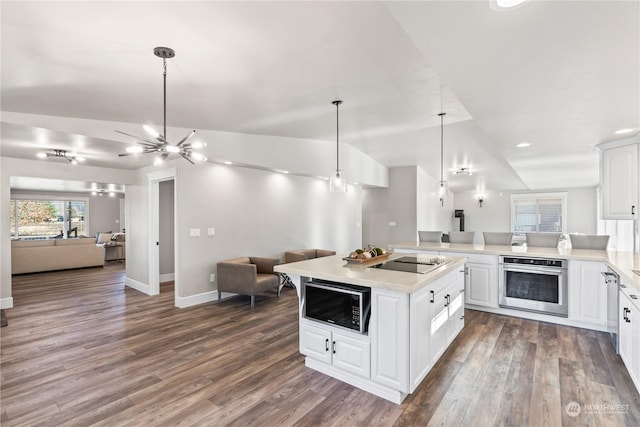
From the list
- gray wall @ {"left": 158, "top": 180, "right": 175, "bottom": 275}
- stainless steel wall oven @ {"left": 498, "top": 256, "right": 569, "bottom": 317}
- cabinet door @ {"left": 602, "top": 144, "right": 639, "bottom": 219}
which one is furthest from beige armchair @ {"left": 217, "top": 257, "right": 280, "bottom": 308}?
cabinet door @ {"left": 602, "top": 144, "right": 639, "bottom": 219}

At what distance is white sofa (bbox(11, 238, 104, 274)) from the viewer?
7.06 metres

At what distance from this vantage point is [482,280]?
4242 millimetres

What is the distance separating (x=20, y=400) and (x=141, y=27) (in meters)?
2.84

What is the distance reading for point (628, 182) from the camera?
3.56 m

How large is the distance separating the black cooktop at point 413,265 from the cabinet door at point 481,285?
1298 millimetres

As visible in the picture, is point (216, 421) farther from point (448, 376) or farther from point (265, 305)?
point (265, 305)

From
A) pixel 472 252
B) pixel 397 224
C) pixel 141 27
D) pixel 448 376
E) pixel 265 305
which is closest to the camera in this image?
pixel 141 27

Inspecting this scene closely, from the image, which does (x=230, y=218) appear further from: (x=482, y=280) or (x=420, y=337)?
(x=482, y=280)

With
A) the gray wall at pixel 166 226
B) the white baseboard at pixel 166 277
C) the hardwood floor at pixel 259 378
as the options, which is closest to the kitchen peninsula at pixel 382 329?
the hardwood floor at pixel 259 378

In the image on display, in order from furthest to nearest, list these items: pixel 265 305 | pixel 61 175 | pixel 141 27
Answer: pixel 61 175
pixel 265 305
pixel 141 27

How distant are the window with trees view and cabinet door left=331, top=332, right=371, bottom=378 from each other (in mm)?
11649

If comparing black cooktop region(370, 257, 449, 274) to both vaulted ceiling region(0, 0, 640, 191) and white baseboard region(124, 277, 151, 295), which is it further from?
white baseboard region(124, 277, 151, 295)

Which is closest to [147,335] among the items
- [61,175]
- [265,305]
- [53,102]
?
[265,305]

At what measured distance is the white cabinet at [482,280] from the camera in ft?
13.7
